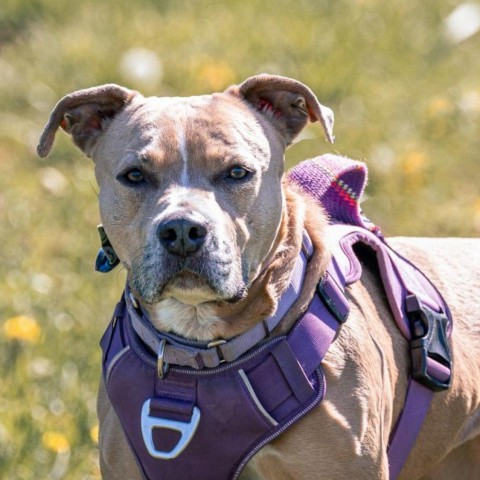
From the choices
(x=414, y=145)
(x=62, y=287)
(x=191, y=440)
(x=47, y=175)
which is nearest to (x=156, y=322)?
(x=191, y=440)

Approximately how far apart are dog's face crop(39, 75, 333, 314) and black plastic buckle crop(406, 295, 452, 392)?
2.24 ft

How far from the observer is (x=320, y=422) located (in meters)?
3.77

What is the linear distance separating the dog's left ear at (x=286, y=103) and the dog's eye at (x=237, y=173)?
34 cm

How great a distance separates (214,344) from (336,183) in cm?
96

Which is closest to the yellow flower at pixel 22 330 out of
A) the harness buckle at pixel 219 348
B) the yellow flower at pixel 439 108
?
the harness buckle at pixel 219 348

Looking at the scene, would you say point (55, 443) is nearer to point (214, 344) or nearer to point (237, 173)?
point (214, 344)

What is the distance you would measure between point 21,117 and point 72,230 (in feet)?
4.59

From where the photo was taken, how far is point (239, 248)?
3.83 meters

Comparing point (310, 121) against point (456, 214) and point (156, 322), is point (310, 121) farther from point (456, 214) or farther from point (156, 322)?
point (456, 214)

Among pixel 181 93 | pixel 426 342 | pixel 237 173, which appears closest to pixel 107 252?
pixel 237 173

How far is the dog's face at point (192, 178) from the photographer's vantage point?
3746 millimetres

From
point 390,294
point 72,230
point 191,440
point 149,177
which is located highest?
point 149,177

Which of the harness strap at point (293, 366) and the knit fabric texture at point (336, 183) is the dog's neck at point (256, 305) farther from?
the knit fabric texture at point (336, 183)

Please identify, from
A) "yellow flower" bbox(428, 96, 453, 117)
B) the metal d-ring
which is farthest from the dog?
"yellow flower" bbox(428, 96, 453, 117)
